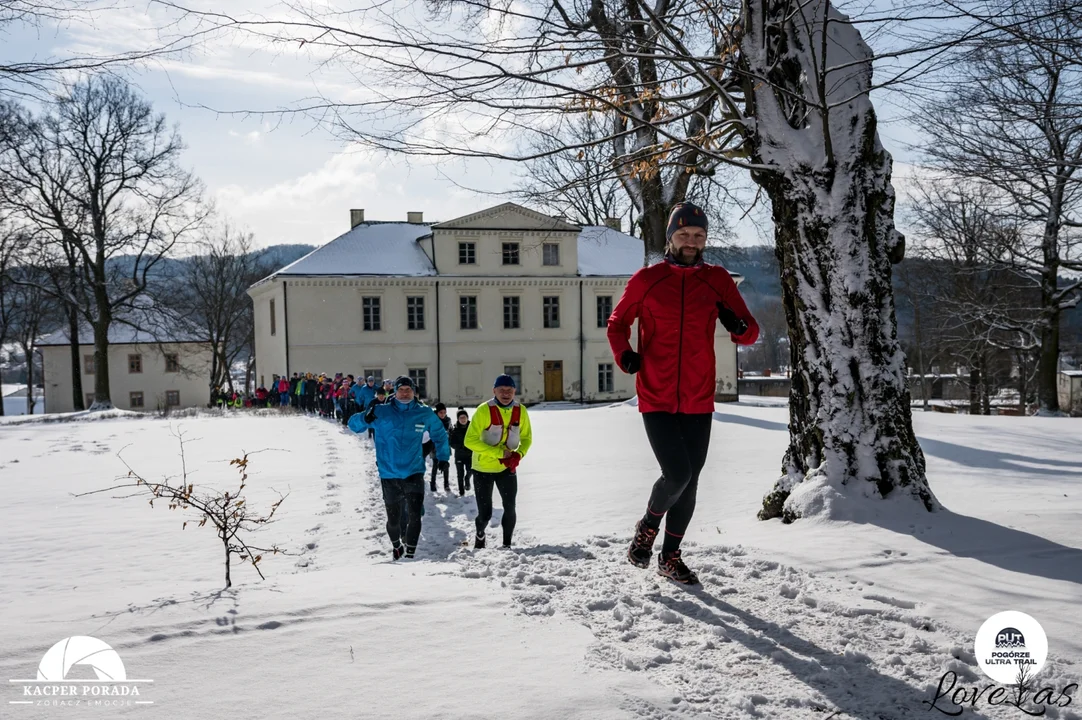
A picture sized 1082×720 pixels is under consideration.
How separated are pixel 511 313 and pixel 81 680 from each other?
37604 millimetres

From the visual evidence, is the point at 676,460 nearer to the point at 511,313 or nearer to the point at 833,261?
the point at 833,261

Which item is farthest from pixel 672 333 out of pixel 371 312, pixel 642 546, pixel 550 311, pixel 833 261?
pixel 550 311

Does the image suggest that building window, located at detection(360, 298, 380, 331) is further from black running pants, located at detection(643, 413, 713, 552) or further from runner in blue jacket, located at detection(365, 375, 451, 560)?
black running pants, located at detection(643, 413, 713, 552)

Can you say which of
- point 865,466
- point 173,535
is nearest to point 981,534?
point 865,466

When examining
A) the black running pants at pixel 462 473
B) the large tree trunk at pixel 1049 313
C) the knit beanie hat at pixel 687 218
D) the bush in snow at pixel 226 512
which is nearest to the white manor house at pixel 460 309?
the large tree trunk at pixel 1049 313

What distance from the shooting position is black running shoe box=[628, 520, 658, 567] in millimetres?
4637

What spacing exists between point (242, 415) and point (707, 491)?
67.0 feet

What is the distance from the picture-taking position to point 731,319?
448cm

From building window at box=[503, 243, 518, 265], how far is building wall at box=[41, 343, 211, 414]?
2446 centimetres

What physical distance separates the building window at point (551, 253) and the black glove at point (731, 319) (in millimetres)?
36098

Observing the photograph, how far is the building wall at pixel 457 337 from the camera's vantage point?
121 ft

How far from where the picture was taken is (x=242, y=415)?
25.8 m

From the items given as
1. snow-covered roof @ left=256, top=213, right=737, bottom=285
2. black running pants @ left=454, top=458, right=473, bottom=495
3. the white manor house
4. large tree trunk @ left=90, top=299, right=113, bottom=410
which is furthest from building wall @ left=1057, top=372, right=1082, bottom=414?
large tree trunk @ left=90, top=299, right=113, bottom=410

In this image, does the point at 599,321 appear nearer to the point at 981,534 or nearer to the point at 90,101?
the point at 90,101
